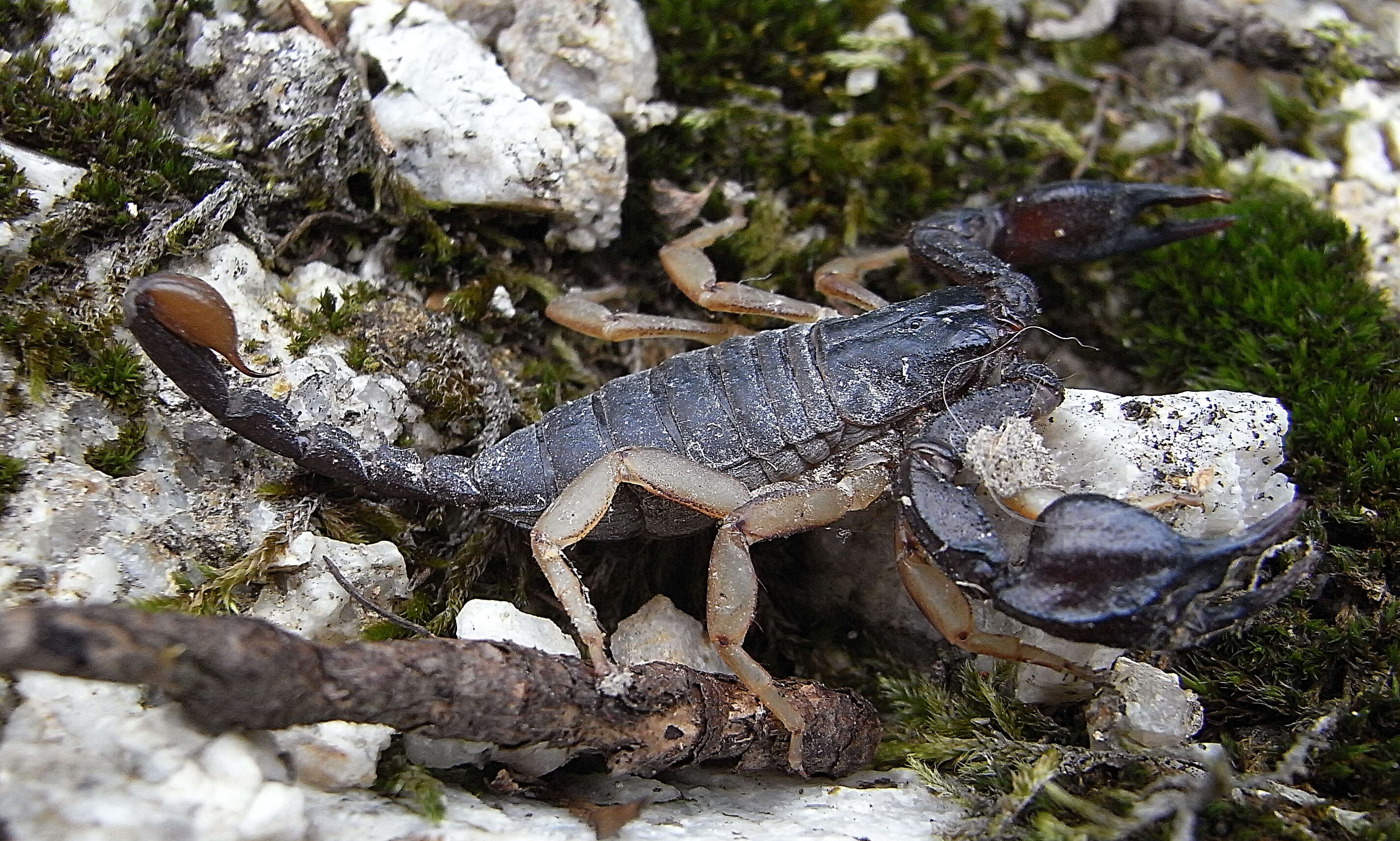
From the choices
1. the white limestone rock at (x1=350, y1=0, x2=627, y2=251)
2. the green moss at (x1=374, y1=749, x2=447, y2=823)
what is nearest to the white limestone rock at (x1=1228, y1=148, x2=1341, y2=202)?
the white limestone rock at (x1=350, y1=0, x2=627, y2=251)

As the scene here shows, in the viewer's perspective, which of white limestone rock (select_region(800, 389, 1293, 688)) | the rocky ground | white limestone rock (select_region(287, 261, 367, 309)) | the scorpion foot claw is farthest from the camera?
the scorpion foot claw

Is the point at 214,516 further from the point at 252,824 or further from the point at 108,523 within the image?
the point at 252,824

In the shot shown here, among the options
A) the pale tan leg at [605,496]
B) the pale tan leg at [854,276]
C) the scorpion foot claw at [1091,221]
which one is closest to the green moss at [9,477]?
the pale tan leg at [605,496]

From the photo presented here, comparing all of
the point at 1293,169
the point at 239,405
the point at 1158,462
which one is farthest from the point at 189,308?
the point at 1293,169

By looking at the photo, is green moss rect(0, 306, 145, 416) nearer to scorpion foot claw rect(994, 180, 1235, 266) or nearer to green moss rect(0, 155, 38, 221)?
green moss rect(0, 155, 38, 221)

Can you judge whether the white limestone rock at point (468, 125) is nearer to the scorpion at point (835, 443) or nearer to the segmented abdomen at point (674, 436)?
the scorpion at point (835, 443)

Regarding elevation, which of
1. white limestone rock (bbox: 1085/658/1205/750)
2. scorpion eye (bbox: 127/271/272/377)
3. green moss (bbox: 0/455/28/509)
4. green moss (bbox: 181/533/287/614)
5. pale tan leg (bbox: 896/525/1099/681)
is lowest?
white limestone rock (bbox: 1085/658/1205/750)

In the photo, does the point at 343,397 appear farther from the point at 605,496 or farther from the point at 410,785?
the point at 410,785

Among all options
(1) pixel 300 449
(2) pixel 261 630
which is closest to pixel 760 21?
(1) pixel 300 449
